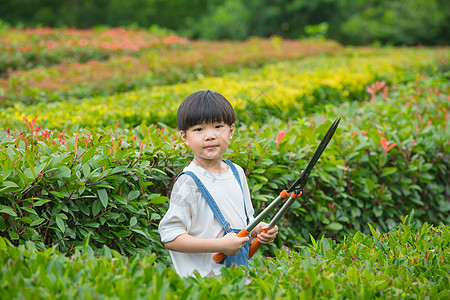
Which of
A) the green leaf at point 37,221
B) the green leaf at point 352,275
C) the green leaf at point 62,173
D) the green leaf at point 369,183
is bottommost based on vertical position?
the green leaf at point 369,183

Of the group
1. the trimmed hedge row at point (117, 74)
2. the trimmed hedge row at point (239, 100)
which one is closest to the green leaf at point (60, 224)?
the trimmed hedge row at point (239, 100)

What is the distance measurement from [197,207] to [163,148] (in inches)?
29.9

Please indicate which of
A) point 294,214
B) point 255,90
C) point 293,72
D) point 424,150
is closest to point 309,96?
point 255,90

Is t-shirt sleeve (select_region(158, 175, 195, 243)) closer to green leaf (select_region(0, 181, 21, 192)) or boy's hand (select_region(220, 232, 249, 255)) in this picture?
boy's hand (select_region(220, 232, 249, 255))

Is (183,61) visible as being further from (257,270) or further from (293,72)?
(257,270)

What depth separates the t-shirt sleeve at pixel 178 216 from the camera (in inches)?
78.2

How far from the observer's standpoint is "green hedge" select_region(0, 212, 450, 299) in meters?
1.53

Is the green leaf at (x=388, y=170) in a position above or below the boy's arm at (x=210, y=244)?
below

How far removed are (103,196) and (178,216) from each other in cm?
52

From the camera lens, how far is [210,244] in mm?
1966

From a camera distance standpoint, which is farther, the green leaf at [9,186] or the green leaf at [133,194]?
the green leaf at [133,194]

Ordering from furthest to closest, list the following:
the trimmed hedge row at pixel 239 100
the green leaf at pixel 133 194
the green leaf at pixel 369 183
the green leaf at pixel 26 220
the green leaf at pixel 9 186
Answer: the trimmed hedge row at pixel 239 100
the green leaf at pixel 369 183
the green leaf at pixel 133 194
the green leaf at pixel 26 220
the green leaf at pixel 9 186

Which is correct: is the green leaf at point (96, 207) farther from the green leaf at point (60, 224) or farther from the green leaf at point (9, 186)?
the green leaf at point (9, 186)

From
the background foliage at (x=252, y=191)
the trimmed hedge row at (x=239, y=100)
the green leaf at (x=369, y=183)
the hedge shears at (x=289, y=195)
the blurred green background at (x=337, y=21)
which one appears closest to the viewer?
the background foliage at (x=252, y=191)
